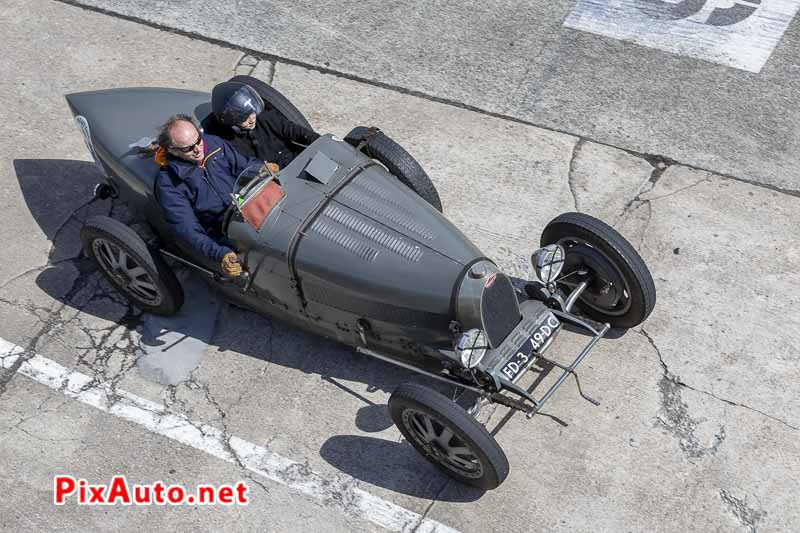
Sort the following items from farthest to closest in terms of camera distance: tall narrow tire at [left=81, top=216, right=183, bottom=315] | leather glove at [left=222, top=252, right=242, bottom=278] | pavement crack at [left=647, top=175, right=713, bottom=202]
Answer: pavement crack at [left=647, top=175, right=713, bottom=202] → tall narrow tire at [left=81, top=216, right=183, bottom=315] → leather glove at [left=222, top=252, right=242, bottom=278]

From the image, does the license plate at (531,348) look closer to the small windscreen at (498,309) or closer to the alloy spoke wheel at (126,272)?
the small windscreen at (498,309)

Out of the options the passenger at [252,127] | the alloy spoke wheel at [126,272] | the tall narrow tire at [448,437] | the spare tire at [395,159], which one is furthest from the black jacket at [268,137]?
the tall narrow tire at [448,437]

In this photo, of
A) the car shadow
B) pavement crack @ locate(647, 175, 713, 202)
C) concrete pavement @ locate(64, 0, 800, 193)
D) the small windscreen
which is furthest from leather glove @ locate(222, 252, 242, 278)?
pavement crack @ locate(647, 175, 713, 202)

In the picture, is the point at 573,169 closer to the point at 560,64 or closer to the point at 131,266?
the point at 560,64

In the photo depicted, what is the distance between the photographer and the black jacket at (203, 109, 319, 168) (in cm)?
723

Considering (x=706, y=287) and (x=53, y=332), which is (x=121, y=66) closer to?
(x=53, y=332)

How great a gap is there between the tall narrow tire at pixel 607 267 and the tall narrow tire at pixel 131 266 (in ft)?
9.60

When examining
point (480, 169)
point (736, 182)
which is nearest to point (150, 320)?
point (480, 169)

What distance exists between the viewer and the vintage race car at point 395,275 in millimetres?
6102

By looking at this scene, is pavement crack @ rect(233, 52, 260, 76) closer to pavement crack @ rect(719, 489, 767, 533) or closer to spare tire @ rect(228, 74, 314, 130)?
spare tire @ rect(228, 74, 314, 130)

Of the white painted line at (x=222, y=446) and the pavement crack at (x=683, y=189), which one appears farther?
the pavement crack at (x=683, y=189)

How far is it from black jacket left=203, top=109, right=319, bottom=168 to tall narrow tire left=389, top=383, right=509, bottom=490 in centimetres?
235

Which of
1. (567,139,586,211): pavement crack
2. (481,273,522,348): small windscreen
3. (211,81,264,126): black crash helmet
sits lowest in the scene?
(567,139,586,211): pavement crack

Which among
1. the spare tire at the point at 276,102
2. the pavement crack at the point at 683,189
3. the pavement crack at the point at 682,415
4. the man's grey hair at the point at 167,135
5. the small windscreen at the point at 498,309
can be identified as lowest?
the pavement crack at the point at 682,415
